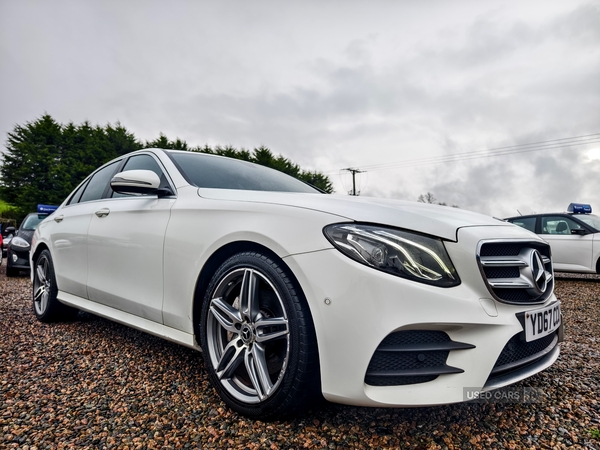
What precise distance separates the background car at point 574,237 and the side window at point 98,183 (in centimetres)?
805

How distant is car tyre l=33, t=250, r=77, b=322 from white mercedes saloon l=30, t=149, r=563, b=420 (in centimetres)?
180

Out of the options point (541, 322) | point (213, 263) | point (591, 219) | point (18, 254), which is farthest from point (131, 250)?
point (591, 219)

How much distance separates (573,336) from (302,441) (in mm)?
2964

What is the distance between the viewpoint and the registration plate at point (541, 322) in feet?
5.30

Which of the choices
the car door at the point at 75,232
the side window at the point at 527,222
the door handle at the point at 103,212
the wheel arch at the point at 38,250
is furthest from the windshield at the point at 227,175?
the side window at the point at 527,222

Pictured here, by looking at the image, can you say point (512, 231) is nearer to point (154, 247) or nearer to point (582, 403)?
point (582, 403)

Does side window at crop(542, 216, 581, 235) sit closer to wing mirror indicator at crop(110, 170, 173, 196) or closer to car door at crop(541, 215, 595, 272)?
car door at crop(541, 215, 595, 272)

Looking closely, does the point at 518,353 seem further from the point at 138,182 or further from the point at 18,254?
the point at 18,254

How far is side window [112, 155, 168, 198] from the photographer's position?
2.59m

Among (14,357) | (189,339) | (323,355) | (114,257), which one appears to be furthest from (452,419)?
(14,357)

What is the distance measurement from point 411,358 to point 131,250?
1.84 metres

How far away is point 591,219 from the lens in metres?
7.97

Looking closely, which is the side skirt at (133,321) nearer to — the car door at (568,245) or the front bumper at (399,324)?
the front bumper at (399,324)

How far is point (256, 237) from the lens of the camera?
179 centimetres
